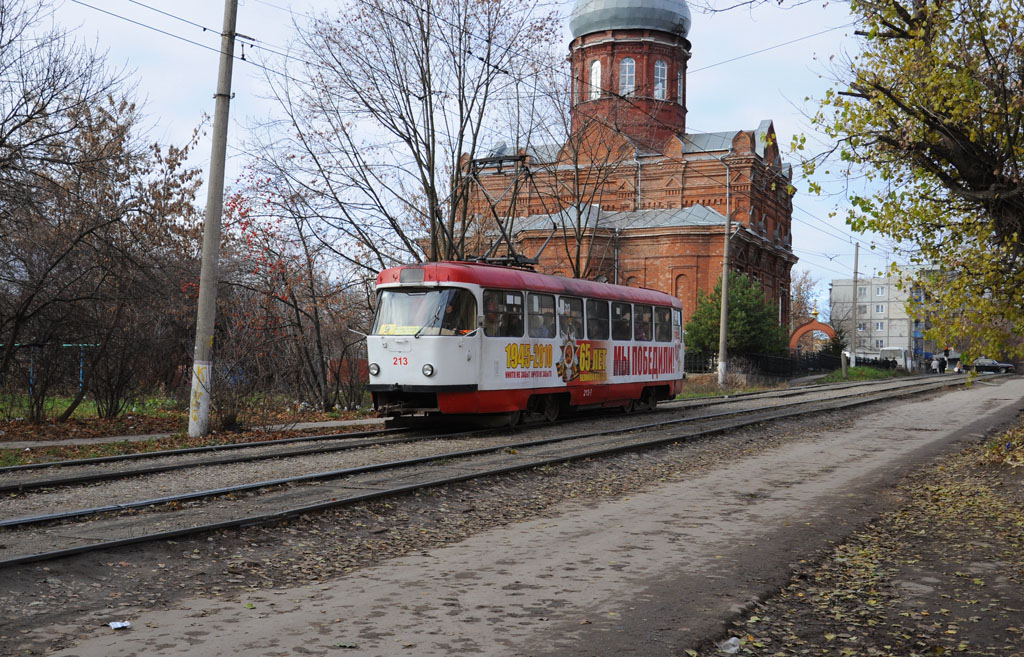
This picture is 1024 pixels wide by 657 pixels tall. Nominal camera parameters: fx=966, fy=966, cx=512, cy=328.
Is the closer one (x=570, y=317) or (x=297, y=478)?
→ (x=297, y=478)

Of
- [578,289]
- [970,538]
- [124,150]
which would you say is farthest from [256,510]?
[124,150]

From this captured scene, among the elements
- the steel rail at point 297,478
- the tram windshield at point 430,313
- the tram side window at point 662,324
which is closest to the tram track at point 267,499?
the steel rail at point 297,478

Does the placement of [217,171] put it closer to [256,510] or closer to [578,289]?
[578,289]

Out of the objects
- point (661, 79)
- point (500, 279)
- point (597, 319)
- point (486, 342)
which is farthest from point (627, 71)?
point (486, 342)

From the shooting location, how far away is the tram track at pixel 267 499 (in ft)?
26.1

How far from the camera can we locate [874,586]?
7.56 meters

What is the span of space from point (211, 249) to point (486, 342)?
530 centimetres

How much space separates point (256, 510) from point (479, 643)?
4308 mm

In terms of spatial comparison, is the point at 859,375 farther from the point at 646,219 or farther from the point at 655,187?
the point at 655,187

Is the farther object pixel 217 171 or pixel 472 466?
pixel 217 171

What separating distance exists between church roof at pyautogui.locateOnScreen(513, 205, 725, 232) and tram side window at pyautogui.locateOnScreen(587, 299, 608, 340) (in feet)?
112

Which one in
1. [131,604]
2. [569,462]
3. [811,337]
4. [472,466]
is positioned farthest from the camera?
[811,337]

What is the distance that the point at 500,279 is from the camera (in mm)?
18609

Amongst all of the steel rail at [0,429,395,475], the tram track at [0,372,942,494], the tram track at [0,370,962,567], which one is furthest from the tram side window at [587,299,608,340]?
the steel rail at [0,429,395,475]
